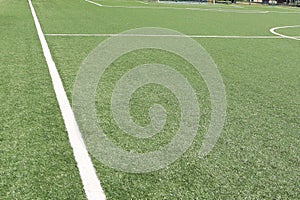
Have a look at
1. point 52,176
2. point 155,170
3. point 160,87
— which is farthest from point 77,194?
point 160,87

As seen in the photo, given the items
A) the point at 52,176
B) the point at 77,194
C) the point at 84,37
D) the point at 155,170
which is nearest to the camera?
the point at 77,194

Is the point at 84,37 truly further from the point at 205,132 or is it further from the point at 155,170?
the point at 155,170

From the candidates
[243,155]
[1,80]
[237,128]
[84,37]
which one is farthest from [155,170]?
[84,37]

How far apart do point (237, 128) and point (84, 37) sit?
17.7ft

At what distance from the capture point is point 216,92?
4.14 meters

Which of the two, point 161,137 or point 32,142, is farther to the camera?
point 161,137

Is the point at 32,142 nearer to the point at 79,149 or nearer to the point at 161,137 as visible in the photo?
the point at 79,149

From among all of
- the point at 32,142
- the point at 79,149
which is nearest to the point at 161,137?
the point at 79,149

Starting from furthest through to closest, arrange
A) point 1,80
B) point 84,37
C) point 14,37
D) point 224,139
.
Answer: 1. point 84,37
2. point 14,37
3. point 1,80
4. point 224,139

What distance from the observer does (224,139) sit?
2920 millimetres

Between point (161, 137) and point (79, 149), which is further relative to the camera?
point (161, 137)

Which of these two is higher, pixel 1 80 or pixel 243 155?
pixel 1 80

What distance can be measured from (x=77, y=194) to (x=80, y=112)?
1.37m

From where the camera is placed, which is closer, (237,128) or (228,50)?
(237,128)
